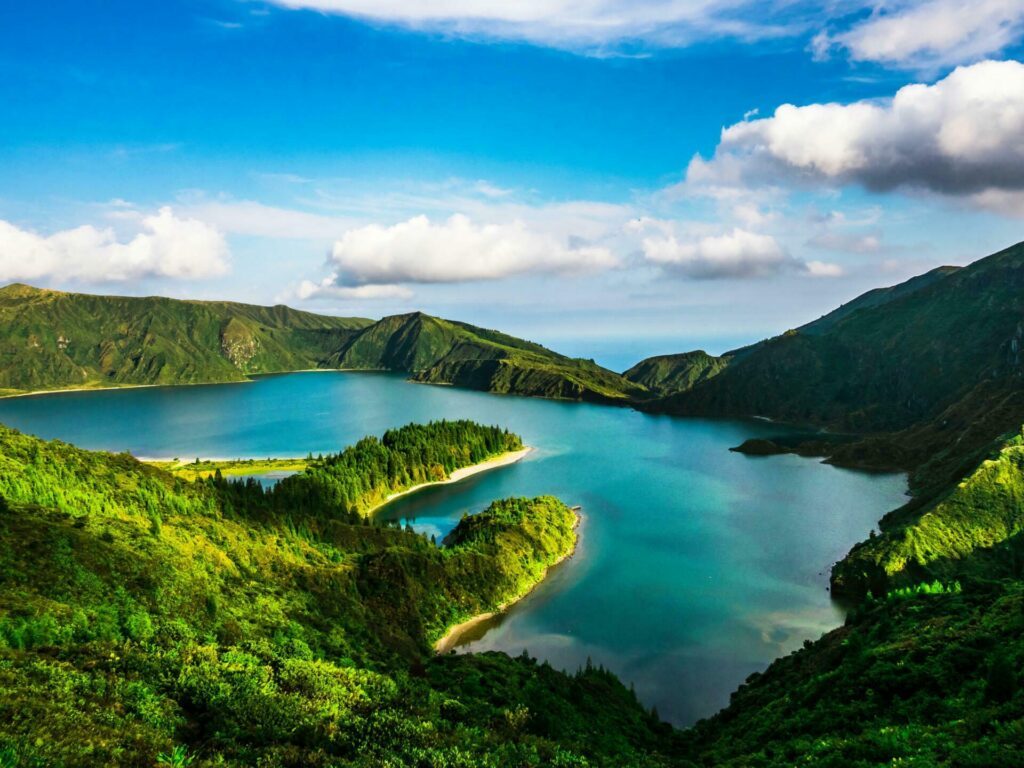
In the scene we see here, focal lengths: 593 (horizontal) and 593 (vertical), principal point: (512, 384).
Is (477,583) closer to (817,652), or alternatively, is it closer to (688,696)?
(688,696)

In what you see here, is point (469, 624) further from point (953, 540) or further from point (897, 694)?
point (953, 540)

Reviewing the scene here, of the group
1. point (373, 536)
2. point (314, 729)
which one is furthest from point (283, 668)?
point (373, 536)

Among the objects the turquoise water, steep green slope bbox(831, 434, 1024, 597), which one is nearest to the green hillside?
steep green slope bbox(831, 434, 1024, 597)

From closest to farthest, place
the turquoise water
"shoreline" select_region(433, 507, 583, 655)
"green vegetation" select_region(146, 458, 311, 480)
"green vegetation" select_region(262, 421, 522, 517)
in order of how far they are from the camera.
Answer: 1. the turquoise water
2. "shoreline" select_region(433, 507, 583, 655)
3. "green vegetation" select_region(262, 421, 522, 517)
4. "green vegetation" select_region(146, 458, 311, 480)

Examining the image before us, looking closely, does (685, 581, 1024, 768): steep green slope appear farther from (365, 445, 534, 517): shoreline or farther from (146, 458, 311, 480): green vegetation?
(146, 458, 311, 480): green vegetation

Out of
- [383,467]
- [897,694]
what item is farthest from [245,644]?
[383,467]

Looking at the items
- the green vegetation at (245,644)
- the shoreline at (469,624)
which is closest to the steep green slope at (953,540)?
the shoreline at (469,624)
